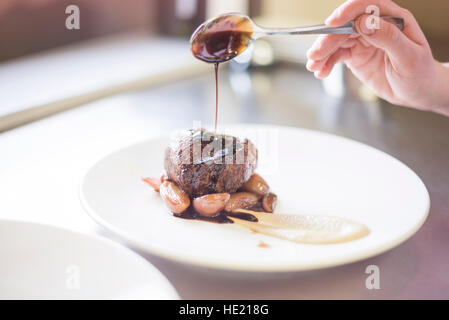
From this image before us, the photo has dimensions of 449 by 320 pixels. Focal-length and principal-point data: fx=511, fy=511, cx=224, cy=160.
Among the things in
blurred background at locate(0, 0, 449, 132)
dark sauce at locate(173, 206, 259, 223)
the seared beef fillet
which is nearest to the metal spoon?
the seared beef fillet

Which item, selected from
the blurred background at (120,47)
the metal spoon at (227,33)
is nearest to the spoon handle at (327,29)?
the metal spoon at (227,33)

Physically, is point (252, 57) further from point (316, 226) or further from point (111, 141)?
point (316, 226)

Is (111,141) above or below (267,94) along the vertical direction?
below

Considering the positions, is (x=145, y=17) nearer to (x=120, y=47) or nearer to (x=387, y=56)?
(x=120, y=47)

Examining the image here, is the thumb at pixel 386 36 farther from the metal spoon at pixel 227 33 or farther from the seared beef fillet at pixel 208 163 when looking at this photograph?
the seared beef fillet at pixel 208 163

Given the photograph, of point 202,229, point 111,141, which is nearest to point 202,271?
point 202,229

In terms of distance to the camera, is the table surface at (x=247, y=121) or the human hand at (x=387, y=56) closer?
the table surface at (x=247, y=121)
